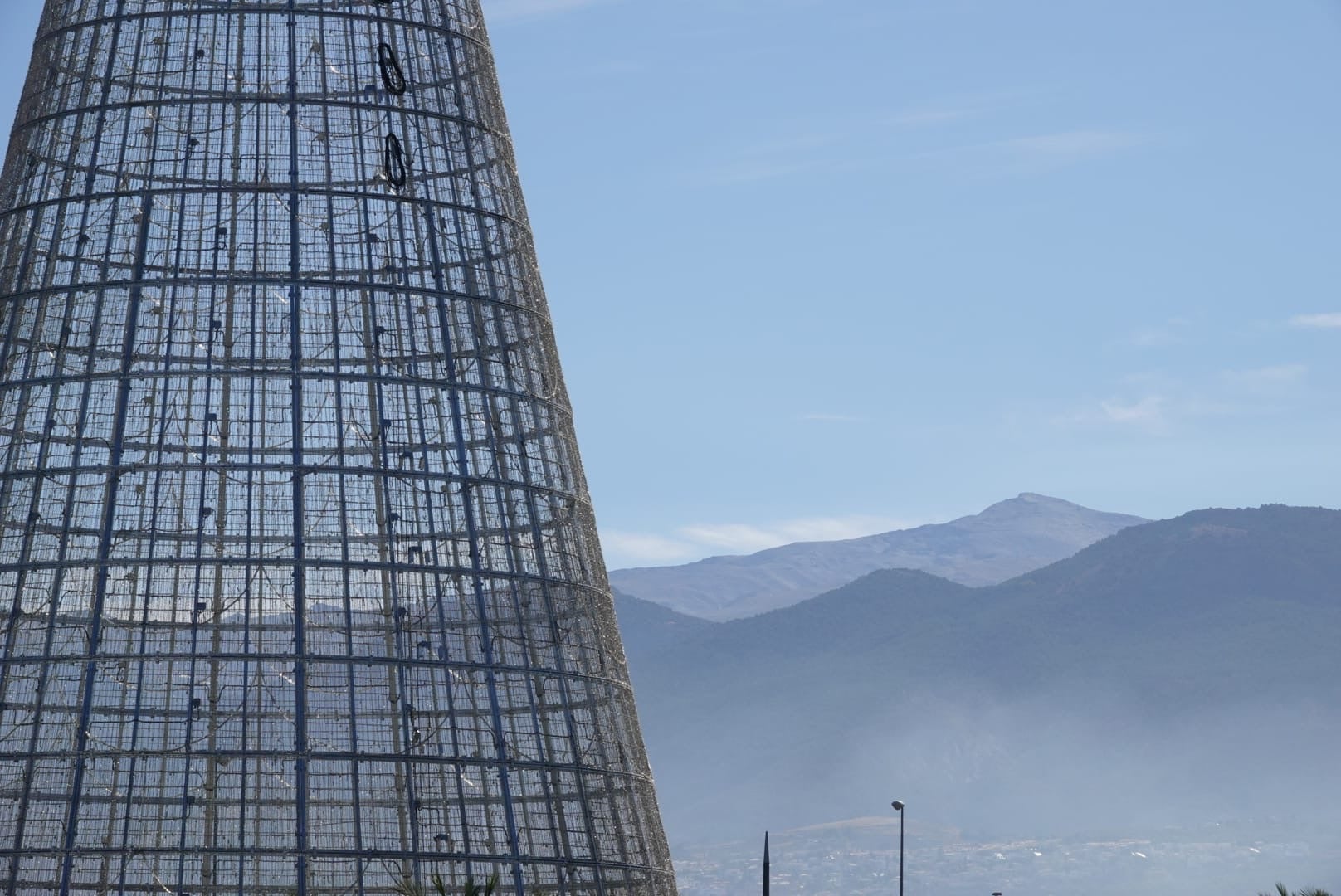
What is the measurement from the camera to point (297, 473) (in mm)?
55062

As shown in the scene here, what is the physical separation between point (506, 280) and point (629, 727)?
12.3m

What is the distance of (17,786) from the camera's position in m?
54.4

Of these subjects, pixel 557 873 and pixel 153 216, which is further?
pixel 153 216

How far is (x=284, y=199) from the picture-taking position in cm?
5822

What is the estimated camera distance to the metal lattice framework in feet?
178

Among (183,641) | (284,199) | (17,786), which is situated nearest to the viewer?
(17,786)

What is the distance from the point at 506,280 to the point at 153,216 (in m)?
9.30

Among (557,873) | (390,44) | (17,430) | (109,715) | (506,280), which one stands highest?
(390,44)

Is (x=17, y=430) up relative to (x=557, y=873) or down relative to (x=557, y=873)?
up

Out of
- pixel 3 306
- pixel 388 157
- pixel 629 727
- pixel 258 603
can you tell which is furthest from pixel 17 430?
pixel 629 727

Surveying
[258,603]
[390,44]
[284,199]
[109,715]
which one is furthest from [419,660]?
[390,44]

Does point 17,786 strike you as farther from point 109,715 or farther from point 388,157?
point 388,157

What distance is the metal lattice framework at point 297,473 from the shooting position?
178 ft

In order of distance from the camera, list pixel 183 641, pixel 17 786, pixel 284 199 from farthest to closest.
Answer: pixel 183 641 < pixel 284 199 < pixel 17 786
